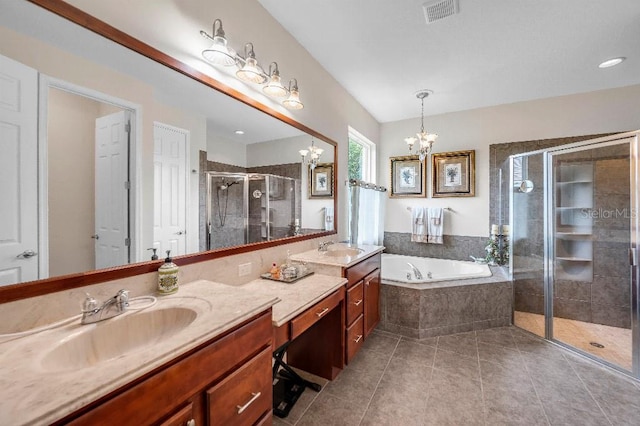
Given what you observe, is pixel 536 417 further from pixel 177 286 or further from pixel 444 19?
pixel 444 19

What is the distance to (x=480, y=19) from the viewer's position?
1.95 metres

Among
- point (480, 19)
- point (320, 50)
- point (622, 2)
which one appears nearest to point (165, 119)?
point (320, 50)

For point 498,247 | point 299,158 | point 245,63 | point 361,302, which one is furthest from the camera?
point 498,247

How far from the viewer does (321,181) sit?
8.64 ft

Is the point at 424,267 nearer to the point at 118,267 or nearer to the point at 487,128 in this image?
the point at 487,128

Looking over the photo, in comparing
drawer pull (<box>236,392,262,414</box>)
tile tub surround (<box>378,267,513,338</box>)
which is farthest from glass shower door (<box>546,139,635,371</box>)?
drawer pull (<box>236,392,262,414</box>)

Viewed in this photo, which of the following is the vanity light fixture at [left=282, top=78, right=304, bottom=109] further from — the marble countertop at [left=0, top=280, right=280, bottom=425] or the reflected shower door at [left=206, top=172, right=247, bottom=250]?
the marble countertop at [left=0, top=280, right=280, bottom=425]

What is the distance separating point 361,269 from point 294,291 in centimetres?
78

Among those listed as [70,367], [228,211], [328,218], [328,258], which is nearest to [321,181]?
[328,218]

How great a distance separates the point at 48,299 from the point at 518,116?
4.59 m

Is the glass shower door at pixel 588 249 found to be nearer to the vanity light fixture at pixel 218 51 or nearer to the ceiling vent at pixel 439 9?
the ceiling vent at pixel 439 9

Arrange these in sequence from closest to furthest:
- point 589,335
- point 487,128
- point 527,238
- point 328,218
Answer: point 589,335 → point 328,218 → point 527,238 → point 487,128

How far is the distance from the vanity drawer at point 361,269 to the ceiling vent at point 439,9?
1.92 meters

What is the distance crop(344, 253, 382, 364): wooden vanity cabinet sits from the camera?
1.97 meters
